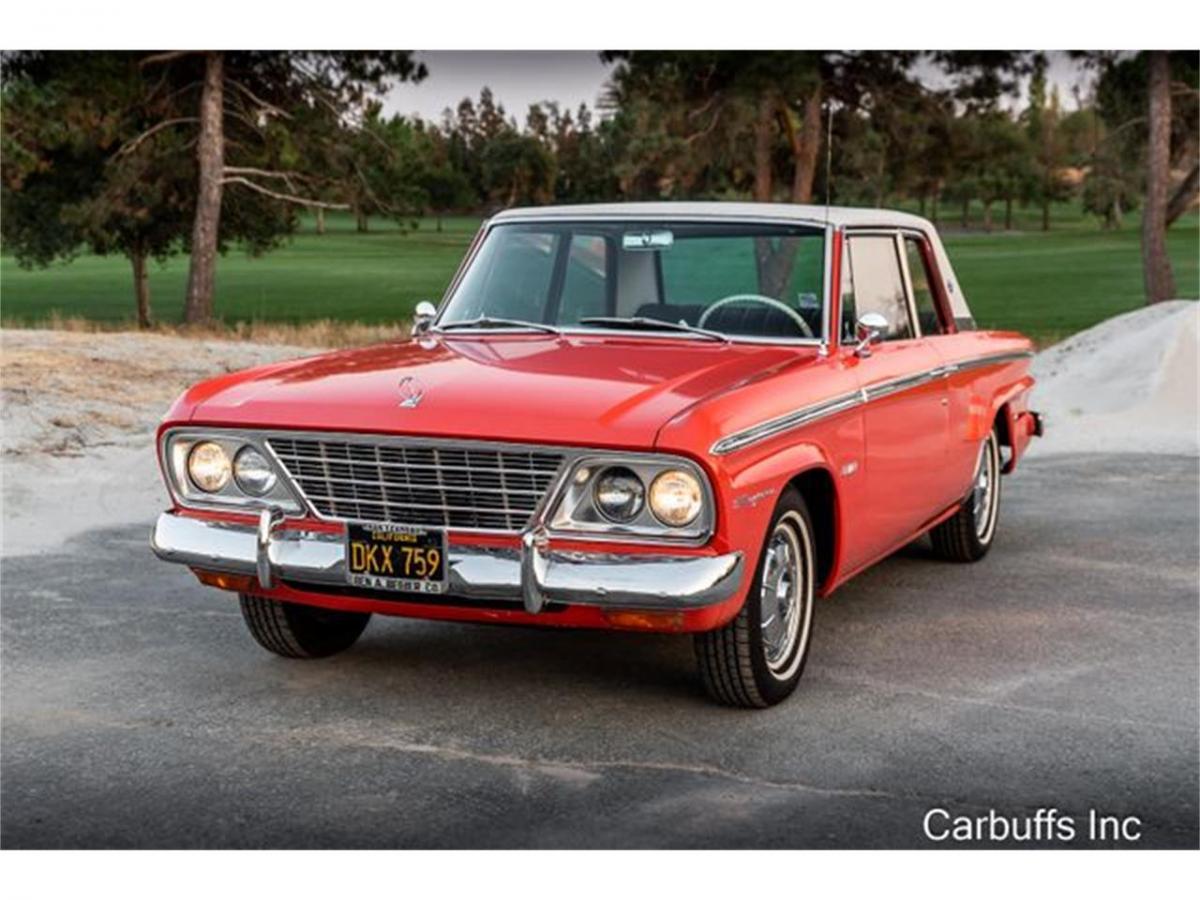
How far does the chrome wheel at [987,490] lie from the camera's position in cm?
884

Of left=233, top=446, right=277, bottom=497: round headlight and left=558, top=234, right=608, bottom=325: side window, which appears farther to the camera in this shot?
left=558, top=234, right=608, bottom=325: side window

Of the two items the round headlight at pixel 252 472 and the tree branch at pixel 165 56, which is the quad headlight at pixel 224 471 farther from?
the tree branch at pixel 165 56

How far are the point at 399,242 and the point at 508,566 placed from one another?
6868 cm

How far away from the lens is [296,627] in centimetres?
653

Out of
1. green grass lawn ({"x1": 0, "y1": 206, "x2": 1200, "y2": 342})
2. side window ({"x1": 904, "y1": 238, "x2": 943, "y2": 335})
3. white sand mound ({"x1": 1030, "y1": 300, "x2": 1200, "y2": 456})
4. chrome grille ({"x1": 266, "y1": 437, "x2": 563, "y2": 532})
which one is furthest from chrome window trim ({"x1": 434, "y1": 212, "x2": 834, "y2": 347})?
green grass lawn ({"x1": 0, "y1": 206, "x2": 1200, "y2": 342})

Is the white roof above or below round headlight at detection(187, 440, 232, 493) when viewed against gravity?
above

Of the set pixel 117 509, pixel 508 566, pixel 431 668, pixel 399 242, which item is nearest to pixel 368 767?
pixel 508 566

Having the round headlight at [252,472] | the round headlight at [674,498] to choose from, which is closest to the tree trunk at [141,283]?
the round headlight at [252,472]

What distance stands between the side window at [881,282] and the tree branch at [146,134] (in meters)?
23.5

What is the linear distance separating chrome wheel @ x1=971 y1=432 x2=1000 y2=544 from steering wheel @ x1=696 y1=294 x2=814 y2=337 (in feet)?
7.74

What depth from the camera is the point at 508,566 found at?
18.0 feet

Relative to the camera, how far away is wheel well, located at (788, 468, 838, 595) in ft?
20.7

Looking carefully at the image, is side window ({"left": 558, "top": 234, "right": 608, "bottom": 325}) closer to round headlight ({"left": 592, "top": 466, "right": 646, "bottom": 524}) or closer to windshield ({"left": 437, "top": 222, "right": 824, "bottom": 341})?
windshield ({"left": 437, "top": 222, "right": 824, "bottom": 341})

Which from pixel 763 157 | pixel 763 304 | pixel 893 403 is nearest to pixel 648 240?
pixel 763 304
